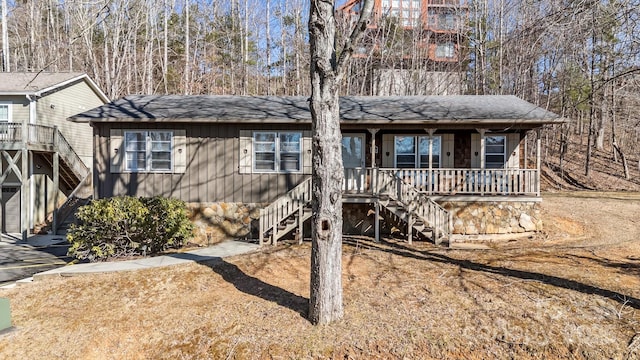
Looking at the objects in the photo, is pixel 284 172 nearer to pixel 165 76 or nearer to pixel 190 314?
pixel 190 314

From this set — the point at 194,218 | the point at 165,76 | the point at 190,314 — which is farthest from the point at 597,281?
the point at 165,76

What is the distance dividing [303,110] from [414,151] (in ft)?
14.0

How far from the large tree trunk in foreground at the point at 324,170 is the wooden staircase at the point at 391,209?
15.9 feet

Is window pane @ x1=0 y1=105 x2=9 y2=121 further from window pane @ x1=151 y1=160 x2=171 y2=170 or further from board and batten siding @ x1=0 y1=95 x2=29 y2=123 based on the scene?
window pane @ x1=151 y1=160 x2=171 y2=170

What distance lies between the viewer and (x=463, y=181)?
11883 millimetres

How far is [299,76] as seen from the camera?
2733 cm

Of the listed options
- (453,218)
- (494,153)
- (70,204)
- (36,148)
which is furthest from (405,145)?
(36,148)

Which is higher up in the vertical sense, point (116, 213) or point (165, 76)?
point (165, 76)

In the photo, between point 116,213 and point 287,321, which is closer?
point 287,321

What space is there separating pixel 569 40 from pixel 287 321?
23.2 feet

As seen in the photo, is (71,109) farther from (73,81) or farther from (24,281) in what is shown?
(24,281)

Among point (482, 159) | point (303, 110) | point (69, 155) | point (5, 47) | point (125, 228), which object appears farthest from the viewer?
point (5, 47)

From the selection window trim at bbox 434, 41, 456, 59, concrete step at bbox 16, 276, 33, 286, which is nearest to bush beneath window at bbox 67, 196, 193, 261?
concrete step at bbox 16, 276, 33, 286

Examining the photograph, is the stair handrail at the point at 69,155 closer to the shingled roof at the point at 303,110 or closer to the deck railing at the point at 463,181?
the shingled roof at the point at 303,110
